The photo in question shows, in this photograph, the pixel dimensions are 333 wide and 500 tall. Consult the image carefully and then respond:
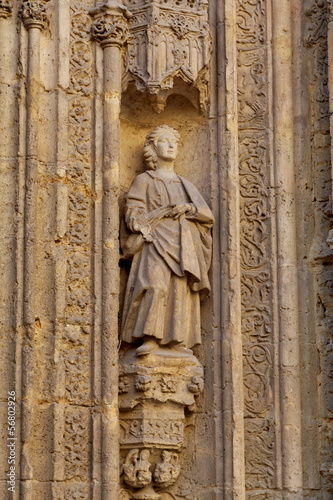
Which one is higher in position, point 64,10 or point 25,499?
point 64,10

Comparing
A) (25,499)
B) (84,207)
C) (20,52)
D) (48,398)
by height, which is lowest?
(25,499)

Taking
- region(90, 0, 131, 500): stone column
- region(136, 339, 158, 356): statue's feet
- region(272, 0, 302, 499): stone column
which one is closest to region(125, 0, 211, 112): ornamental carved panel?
region(90, 0, 131, 500): stone column

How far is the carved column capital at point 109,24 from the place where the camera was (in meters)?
12.2

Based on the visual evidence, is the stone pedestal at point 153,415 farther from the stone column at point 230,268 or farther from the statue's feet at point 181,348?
the stone column at point 230,268

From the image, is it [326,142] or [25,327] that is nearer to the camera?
[25,327]

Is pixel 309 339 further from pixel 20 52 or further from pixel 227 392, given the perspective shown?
pixel 20 52

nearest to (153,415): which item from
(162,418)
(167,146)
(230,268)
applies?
(162,418)

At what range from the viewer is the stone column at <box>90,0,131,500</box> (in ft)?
37.4

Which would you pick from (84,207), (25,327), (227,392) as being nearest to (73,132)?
(84,207)

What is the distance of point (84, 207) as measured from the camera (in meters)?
11.8

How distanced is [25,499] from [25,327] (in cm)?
133

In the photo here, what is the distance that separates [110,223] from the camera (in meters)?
11.9

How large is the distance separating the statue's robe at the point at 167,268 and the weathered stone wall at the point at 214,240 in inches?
5.9

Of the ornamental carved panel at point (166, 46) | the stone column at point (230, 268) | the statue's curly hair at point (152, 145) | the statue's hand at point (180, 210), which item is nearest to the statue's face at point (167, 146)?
the statue's curly hair at point (152, 145)
